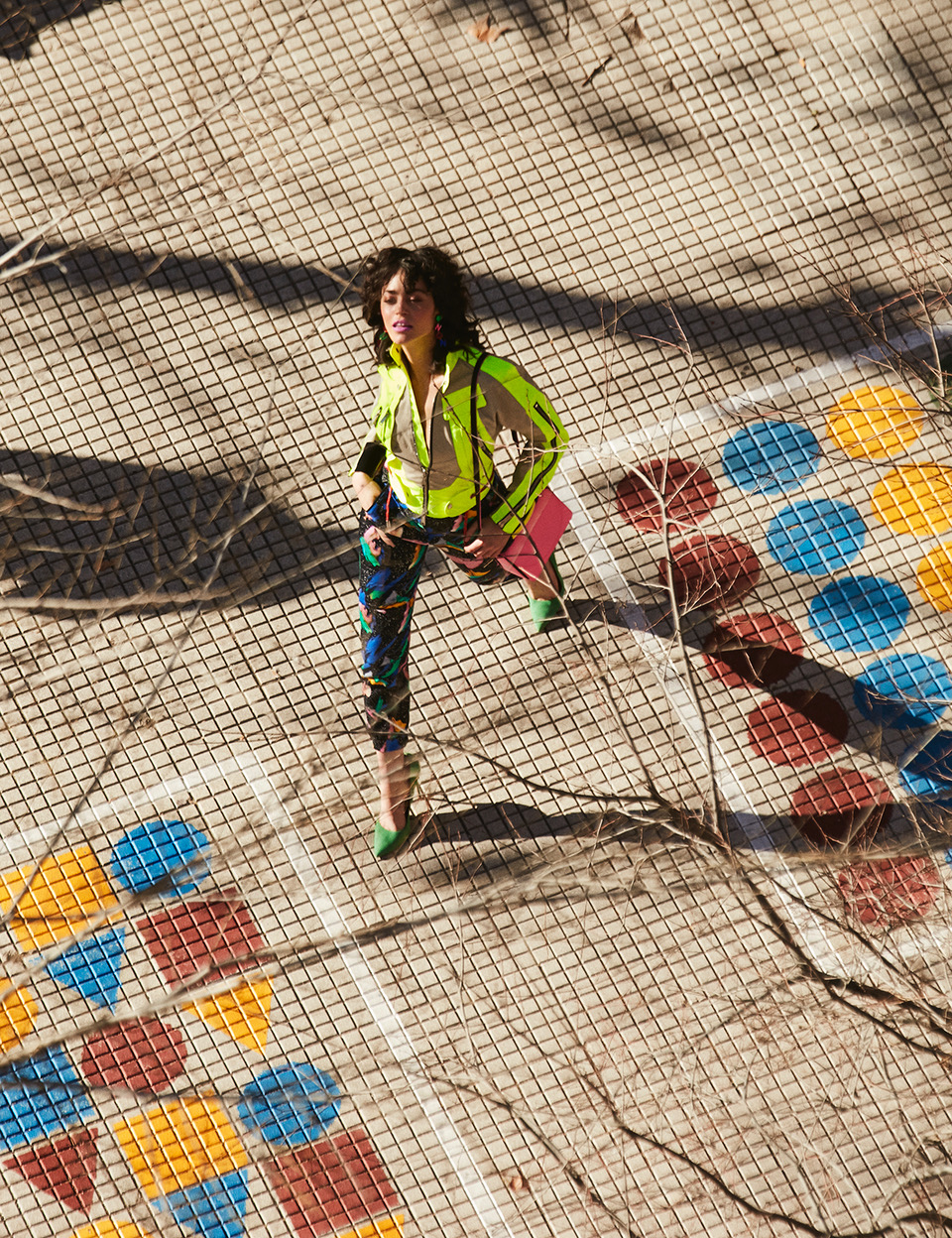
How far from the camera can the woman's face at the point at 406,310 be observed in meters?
3.52

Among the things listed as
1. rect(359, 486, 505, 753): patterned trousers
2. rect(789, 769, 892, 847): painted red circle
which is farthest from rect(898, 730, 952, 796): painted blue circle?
rect(359, 486, 505, 753): patterned trousers

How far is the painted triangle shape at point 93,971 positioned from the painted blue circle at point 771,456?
3735mm

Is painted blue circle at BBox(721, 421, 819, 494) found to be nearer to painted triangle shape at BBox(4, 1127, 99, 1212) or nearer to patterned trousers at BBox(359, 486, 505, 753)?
patterned trousers at BBox(359, 486, 505, 753)

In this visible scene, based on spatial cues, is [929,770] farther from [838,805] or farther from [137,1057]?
[137,1057]

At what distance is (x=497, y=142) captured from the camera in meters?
4.95

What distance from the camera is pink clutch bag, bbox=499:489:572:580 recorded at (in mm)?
4137

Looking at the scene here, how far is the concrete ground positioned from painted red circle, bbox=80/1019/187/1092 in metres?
0.02

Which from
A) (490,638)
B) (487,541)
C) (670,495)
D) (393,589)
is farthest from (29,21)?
(670,495)

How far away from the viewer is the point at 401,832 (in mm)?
4566

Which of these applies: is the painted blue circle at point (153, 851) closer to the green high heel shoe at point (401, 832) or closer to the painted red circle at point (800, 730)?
the green high heel shoe at point (401, 832)

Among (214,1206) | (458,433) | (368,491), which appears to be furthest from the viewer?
(214,1206)

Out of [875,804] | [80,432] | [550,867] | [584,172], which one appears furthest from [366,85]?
[875,804]

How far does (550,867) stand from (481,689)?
0.89 metres

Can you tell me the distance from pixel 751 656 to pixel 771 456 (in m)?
0.99
